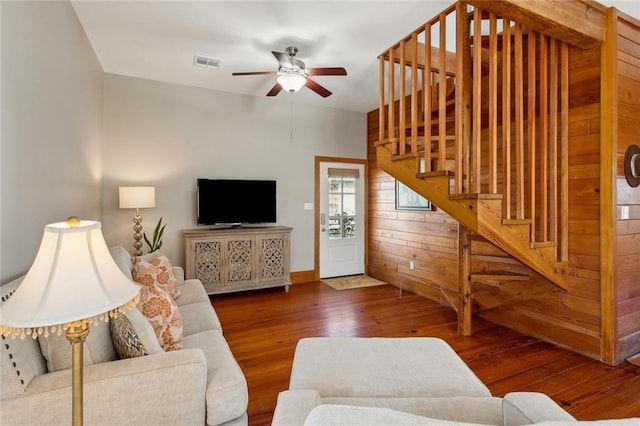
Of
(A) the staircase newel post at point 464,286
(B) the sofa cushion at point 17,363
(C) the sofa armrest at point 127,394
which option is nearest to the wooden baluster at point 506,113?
(A) the staircase newel post at point 464,286

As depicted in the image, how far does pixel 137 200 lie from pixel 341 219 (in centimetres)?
295

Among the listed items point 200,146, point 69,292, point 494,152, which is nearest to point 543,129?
point 494,152

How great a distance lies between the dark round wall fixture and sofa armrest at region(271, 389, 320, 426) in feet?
9.97

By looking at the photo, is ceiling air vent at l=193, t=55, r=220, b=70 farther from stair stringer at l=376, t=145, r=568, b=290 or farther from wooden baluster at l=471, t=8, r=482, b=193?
wooden baluster at l=471, t=8, r=482, b=193

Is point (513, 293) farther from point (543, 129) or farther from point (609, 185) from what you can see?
point (543, 129)

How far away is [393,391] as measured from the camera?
125 cm

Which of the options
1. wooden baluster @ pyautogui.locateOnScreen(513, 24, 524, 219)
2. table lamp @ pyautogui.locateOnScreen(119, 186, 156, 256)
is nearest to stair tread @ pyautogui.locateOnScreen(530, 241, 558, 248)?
wooden baluster @ pyautogui.locateOnScreen(513, 24, 524, 219)

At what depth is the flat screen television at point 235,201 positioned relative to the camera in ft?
13.7

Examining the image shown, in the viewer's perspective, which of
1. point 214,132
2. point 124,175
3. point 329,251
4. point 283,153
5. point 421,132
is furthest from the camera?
point 329,251

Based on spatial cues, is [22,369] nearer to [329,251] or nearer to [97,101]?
[97,101]

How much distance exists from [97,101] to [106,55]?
0.49 meters

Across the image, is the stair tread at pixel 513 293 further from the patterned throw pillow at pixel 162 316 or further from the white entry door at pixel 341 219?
the patterned throw pillow at pixel 162 316

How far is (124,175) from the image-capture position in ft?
12.7

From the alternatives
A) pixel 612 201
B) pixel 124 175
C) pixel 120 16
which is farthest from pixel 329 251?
pixel 120 16
